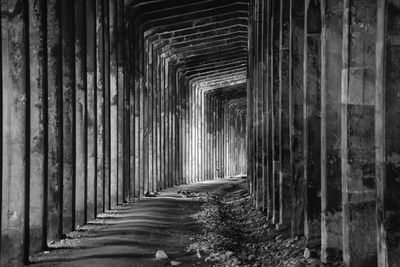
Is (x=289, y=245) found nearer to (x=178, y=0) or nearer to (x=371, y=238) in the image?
(x=371, y=238)

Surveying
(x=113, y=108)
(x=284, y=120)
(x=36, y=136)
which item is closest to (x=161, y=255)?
(x=36, y=136)

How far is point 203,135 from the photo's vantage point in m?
26.8

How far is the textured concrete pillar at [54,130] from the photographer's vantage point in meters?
8.37

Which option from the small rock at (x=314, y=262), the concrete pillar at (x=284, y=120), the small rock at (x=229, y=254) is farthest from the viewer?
the concrete pillar at (x=284, y=120)

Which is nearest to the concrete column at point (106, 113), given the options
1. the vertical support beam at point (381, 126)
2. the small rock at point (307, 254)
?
the small rock at point (307, 254)

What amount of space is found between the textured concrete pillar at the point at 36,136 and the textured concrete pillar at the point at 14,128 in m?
0.62

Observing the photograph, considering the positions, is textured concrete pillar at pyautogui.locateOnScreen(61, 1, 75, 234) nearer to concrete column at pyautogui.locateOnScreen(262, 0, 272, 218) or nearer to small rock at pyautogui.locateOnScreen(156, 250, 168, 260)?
small rock at pyautogui.locateOnScreen(156, 250, 168, 260)

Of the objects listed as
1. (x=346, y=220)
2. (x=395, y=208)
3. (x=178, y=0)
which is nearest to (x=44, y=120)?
(x=346, y=220)

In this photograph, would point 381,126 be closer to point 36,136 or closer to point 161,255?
point 161,255

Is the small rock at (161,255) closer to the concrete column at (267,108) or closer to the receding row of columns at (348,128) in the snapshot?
the receding row of columns at (348,128)

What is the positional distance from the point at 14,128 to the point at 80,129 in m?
3.59

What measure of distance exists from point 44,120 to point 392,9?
15.6 feet

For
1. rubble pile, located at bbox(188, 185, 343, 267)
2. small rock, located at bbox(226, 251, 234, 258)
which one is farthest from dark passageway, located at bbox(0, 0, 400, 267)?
small rock, located at bbox(226, 251, 234, 258)

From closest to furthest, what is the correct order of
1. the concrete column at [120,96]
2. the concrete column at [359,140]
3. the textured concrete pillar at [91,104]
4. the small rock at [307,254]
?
the concrete column at [359,140] → the small rock at [307,254] → the textured concrete pillar at [91,104] → the concrete column at [120,96]
